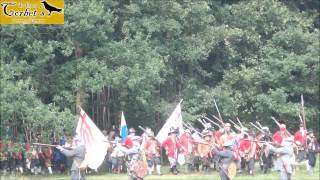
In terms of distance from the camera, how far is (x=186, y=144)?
107ft

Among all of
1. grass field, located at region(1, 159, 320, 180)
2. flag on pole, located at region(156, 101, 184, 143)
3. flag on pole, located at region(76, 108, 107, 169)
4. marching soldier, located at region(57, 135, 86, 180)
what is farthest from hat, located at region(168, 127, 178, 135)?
marching soldier, located at region(57, 135, 86, 180)

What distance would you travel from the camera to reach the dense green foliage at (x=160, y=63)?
34.2 meters

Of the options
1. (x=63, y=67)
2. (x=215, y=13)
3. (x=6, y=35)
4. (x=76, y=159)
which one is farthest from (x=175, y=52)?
(x=76, y=159)

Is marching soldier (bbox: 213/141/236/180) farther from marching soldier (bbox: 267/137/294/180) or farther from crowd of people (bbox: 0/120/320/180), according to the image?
crowd of people (bbox: 0/120/320/180)

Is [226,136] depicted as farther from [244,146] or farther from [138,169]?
[138,169]

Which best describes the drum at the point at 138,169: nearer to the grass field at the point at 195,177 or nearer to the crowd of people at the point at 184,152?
the crowd of people at the point at 184,152

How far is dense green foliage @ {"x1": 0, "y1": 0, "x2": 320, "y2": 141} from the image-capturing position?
3419 cm

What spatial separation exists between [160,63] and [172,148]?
499cm

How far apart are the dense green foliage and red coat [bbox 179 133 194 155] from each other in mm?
3750

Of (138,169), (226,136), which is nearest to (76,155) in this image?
(138,169)

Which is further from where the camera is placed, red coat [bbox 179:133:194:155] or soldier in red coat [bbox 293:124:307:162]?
red coat [bbox 179:133:194:155]

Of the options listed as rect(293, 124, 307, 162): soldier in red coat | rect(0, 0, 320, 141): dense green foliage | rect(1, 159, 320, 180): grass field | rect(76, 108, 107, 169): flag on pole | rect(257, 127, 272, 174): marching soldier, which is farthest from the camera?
rect(0, 0, 320, 141): dense green foliage

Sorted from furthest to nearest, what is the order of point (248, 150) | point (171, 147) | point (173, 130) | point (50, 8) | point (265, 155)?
point (173, 130)
point (171, 147)
point (50, 8)
point (265, 155)
point (248, 150)

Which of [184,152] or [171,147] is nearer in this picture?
[184,152]
